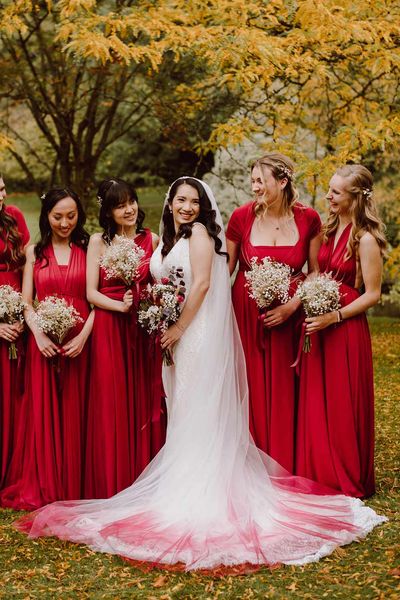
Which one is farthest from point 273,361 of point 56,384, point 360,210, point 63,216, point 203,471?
point 63,216

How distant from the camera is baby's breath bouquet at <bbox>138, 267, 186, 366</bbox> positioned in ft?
16.8

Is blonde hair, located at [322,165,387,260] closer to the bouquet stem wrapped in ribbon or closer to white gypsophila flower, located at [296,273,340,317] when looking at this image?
white gypsophila flower, located at [296,273,340,317]

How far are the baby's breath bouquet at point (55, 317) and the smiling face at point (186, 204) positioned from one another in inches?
38.9

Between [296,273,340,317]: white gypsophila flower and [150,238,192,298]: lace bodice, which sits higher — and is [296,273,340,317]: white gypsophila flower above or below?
below

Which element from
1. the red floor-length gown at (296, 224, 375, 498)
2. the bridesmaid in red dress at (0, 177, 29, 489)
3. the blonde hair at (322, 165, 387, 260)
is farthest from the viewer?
the bridesmaid in red dress at (0, 177, 29, 489)

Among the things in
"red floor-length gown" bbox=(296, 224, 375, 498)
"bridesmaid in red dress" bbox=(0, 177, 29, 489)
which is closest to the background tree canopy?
"red floor-length gown" bbox=(296, 224, 375, 498)

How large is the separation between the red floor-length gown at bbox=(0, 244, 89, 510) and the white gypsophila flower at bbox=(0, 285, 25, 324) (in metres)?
0.17

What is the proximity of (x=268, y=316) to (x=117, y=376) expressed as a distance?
45.6 inches

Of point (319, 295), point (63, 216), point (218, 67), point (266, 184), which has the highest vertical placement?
point (218, 67)

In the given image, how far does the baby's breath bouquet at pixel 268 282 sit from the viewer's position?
5367mm

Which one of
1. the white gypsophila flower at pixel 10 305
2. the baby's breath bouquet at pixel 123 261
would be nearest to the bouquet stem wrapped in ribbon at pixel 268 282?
the baby's breath bouquet at pixel 123 261

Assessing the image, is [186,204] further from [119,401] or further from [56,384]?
[56,384]

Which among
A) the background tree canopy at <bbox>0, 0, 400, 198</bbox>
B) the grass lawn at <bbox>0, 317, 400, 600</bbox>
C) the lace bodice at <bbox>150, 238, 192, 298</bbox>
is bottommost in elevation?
the grass lawn at <bbox>0, 317, 400, 600</bbox>

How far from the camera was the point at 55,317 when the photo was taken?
5387mm
